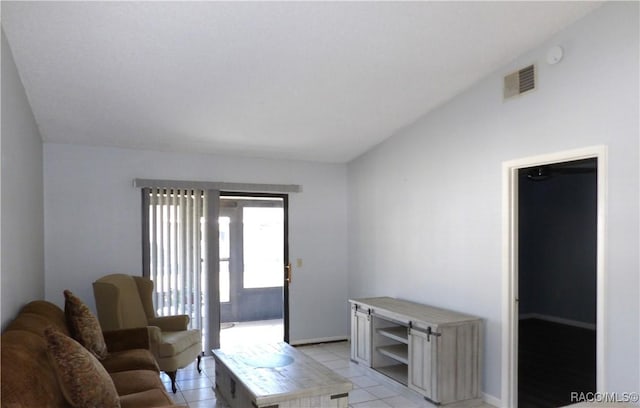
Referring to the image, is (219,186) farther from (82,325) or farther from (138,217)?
(82,325)

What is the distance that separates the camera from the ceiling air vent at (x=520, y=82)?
357cm

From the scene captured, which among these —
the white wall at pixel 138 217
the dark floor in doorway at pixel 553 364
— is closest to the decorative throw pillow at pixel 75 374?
the white wall at pixel 138 217

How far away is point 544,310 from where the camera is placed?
6.91 metres

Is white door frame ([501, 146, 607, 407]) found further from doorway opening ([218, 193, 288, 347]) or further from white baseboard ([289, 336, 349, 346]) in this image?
doorway opening ([218, 193, 288, 347])

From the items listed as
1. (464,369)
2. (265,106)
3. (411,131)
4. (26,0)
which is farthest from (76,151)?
(464,369)

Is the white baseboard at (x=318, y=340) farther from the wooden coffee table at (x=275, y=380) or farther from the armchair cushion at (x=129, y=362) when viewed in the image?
the armchair cushion at (x=129, y=362)

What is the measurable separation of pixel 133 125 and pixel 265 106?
132 cm

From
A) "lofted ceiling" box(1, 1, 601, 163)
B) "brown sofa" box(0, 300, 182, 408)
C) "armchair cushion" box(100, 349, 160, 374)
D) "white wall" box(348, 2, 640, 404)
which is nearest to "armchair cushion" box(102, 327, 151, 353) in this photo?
"brown sofa" box(0, 300, 182, 408)

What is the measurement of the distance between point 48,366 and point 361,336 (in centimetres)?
316

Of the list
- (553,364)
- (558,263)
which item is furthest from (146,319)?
(558,263)

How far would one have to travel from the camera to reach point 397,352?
14.4 feet

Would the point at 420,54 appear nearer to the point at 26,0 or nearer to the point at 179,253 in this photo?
the point at 26,0

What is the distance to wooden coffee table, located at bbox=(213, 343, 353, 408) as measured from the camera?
293cm

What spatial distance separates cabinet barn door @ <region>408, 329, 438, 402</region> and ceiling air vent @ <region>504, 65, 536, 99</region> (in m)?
Answer: 2.14
